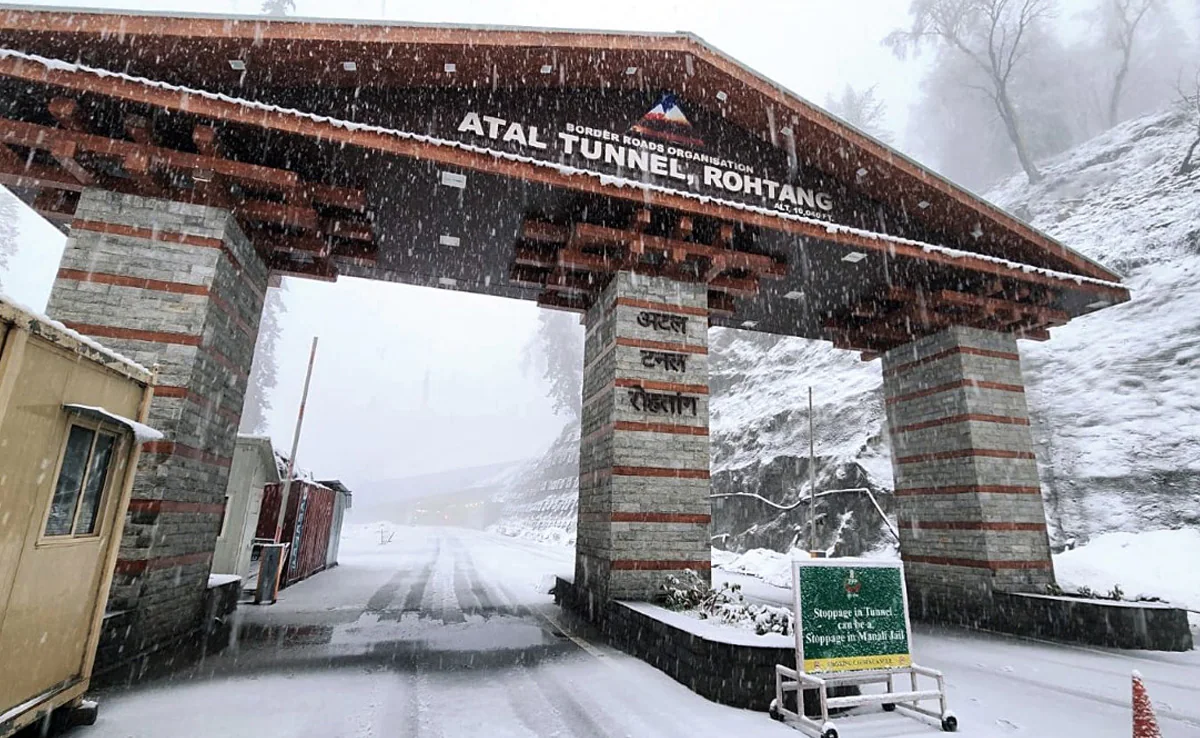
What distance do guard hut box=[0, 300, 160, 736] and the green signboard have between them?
594cm

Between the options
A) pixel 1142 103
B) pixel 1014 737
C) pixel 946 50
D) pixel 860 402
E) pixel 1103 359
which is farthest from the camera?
pixel 946 50

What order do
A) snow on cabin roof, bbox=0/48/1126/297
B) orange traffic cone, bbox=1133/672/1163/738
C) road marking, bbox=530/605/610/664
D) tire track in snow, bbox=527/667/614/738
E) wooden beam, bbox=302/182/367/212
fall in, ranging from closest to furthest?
orange traffic cone, bbox=1133/672/1163/738 < tire track in snow, bbox=527/667/614/738 < snow on cabin roof, bbox=0/48/1126/297 < road marking, bbox=530/605/610/664 < wooden beam, bbox=302/182/367/212

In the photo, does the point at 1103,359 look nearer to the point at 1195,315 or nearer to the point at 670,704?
the point at 1195,315

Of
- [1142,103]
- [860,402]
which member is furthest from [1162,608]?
[1142,103]

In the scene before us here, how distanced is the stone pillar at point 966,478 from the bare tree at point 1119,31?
4908 cm

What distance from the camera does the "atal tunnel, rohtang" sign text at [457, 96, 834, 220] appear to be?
9.80m

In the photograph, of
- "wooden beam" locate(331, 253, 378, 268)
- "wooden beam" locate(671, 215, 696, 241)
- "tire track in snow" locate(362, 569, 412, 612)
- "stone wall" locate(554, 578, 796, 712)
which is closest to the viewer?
"stone wall" locate(554, 578, 796, 712)

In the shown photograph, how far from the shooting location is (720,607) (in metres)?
7.58

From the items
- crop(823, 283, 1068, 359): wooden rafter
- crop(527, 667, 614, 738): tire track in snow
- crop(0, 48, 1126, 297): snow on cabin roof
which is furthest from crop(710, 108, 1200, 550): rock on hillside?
Answer: crop(527, 667, 614, 738): tire track in snow

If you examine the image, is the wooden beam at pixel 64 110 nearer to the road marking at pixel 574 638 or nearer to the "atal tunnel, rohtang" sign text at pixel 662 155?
the "atal tunnel, rohtang" sign text at pixel 662 155

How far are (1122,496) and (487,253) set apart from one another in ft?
67.0

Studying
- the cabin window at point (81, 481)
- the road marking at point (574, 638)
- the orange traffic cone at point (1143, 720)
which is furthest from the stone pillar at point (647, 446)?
the cabin window at point (81, 481)

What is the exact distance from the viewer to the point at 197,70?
853cm

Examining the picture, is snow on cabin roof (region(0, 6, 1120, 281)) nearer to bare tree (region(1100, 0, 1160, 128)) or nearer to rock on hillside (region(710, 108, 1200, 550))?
rock on hillside (region(710, 108, 1200, 550))
